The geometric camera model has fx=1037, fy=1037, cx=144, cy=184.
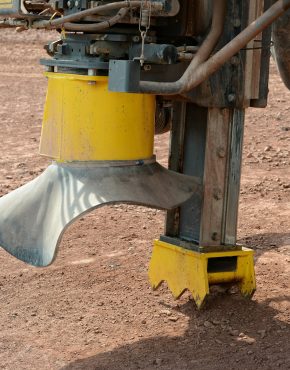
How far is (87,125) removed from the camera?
4422mm

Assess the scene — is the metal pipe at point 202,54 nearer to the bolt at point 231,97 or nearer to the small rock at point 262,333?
the bolt at point 231,97

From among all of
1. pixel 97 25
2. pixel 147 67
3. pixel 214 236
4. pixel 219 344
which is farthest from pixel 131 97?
pixel 219 344

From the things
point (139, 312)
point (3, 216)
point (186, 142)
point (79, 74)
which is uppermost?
point (79, 74)

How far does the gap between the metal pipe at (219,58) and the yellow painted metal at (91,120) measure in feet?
1.06

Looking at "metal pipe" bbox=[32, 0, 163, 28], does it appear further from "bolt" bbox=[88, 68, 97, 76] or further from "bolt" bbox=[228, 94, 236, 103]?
"bolt" bbox=[228, 94, 236, 103]

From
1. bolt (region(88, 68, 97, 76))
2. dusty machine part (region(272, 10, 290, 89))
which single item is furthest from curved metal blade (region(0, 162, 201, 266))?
dusty machine part (region(272, 10, 290, 89))

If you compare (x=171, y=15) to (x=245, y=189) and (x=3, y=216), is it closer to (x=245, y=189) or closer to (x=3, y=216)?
(x=3, y=216)

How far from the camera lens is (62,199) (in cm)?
437

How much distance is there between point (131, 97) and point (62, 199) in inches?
21.1

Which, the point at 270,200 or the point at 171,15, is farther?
the point at 270,200

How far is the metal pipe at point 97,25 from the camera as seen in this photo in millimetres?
4273

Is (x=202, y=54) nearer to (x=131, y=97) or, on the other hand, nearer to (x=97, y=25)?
(x=131, y=97)

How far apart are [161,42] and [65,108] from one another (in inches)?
21.4

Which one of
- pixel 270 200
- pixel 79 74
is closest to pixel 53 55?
pixel 79 74
